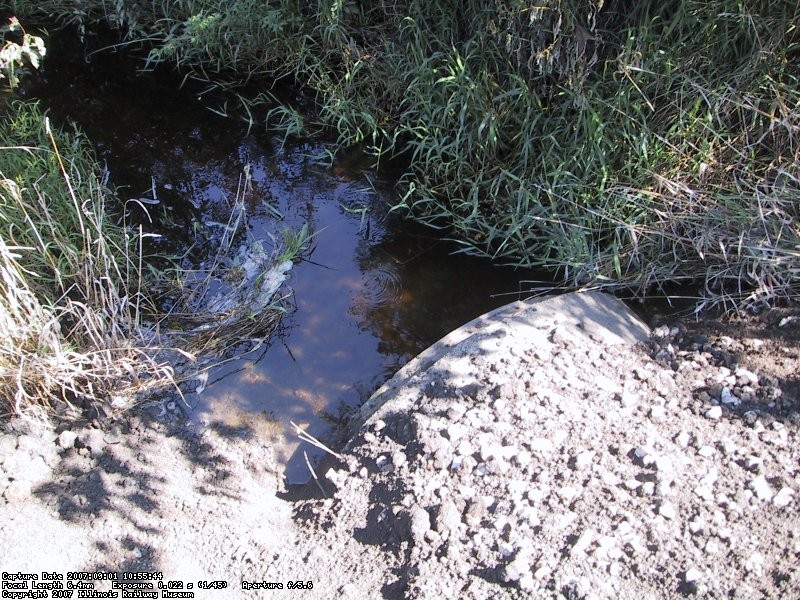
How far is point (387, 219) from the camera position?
4188 mm

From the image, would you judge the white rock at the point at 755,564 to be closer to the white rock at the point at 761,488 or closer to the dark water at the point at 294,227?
the white rock at the point at 761,488

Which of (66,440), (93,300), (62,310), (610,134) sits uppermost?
(610,134)

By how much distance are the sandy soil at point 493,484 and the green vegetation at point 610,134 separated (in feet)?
1.33

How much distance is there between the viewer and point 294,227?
413cm

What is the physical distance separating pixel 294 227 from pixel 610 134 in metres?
1.88

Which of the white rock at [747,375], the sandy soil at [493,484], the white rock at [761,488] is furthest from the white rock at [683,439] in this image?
the white rock at [747,375]

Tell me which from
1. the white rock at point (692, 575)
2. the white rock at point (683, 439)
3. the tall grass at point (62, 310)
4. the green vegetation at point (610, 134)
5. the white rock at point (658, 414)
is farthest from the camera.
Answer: the green vegetation at point (610, 134)

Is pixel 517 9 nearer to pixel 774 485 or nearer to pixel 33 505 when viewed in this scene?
pixel 774 485

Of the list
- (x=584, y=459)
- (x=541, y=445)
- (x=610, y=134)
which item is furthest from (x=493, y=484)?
(x=610, y=134)

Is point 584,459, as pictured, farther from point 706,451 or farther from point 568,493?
point 706,451

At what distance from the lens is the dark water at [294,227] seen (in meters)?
3.30

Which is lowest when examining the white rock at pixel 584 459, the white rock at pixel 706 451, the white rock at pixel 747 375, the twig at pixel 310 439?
the twig at pixel 310 439

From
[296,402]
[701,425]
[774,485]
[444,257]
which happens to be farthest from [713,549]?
[444,257]

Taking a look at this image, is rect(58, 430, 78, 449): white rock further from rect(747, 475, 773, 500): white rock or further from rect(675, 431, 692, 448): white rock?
rect(747, 475, 773, 500): white rock
